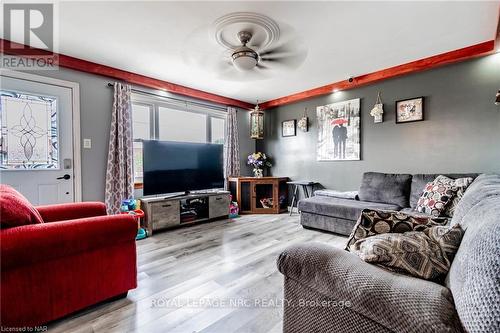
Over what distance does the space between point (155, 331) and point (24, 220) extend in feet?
3.42

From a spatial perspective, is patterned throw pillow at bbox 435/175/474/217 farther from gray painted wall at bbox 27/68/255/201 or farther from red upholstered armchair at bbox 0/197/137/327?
gray painted wall at bbox 27/68/255/201

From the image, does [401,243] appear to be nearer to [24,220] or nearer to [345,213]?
[24,220]

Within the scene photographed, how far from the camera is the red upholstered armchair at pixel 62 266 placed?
1.30 metres

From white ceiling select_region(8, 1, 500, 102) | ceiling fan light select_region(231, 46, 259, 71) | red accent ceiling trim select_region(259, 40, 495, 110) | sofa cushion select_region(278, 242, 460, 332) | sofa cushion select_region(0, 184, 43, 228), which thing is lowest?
sofa cushion select_region(278, 242, 460, 332)

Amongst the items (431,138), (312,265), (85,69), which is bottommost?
(312,265)

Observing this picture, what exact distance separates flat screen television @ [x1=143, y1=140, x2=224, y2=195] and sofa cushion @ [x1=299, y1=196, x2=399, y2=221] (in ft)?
5.44

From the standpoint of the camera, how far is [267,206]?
480 cm

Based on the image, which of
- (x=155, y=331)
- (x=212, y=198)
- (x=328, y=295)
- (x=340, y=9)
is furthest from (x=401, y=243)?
(x=212, y=198)

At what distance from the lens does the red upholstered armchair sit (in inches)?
51.2

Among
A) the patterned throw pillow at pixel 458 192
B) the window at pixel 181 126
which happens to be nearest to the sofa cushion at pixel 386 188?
the patterned throw pillow at pixel 458 192

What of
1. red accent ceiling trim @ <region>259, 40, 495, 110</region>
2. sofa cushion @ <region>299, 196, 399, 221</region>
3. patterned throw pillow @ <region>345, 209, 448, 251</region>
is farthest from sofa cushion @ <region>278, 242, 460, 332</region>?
red accent ceiling trim @ <region>259, 40, 495, 110</region>

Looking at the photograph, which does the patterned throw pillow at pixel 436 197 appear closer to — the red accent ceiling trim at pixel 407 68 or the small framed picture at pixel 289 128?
the red accent ceiling trim at pixel 407 68

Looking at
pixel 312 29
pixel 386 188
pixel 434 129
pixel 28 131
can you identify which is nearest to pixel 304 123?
pixel 386 188

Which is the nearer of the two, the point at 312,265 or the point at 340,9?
the point at 312,265
